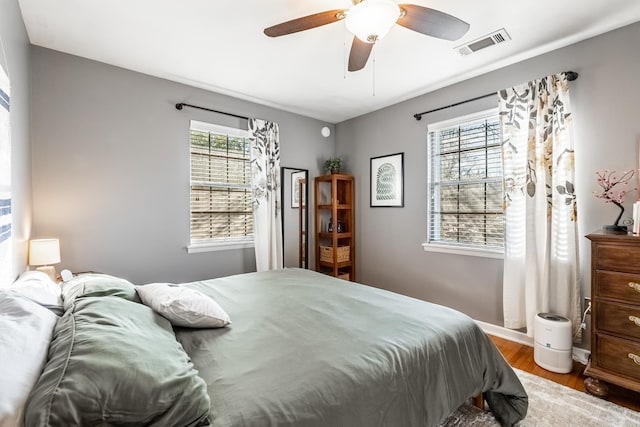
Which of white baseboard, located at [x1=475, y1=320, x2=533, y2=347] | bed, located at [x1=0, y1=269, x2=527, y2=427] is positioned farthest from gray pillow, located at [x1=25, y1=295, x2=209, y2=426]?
white baseboard, located at [x1=475, y1=320, x2=533, y2=347]

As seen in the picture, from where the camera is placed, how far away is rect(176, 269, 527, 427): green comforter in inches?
40.4

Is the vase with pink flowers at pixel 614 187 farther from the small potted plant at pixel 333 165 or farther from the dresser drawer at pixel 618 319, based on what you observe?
the small potted plant at pixel 333 165

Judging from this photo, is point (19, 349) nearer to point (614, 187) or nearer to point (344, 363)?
point (344, 363)

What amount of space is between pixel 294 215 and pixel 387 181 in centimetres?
134

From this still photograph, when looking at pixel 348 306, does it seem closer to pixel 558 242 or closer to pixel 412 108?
pixel 558 242

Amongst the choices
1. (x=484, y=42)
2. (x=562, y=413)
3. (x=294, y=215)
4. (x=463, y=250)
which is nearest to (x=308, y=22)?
(x=484, y=42)

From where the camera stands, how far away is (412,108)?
12.0ft

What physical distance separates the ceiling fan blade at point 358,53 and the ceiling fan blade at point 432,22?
0.89ft

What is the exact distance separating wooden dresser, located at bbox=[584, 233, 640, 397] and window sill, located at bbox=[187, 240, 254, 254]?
325 centimetres

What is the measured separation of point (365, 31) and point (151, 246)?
2.76m

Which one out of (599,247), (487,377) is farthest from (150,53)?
(599,247)

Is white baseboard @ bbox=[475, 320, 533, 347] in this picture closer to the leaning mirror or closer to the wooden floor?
the wooden floor

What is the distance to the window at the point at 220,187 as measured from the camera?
340cm

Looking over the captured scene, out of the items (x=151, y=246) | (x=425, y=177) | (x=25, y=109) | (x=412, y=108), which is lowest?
(x=151, y=246)
